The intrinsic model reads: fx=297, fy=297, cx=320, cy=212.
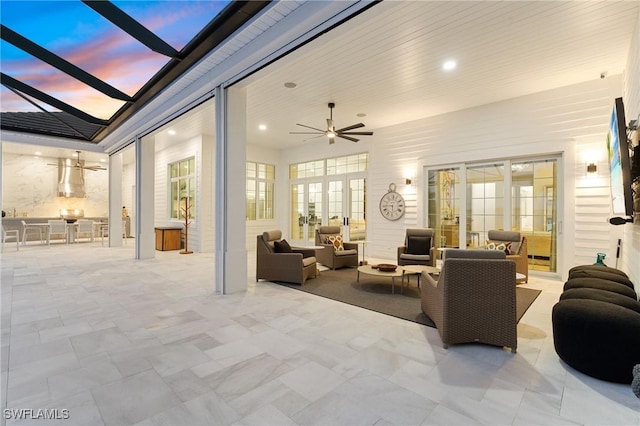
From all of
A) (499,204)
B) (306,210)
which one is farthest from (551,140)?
(306,210)

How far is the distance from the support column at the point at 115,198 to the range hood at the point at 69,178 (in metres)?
2.89

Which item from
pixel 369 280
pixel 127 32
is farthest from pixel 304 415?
pixel 127 32

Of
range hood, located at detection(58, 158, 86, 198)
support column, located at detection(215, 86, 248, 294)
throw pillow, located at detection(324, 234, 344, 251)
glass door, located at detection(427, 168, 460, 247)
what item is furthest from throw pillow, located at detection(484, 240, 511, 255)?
range hood, located at detection(58, 158, 86, 198)

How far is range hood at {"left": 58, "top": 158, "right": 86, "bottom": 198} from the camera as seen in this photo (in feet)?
37.7

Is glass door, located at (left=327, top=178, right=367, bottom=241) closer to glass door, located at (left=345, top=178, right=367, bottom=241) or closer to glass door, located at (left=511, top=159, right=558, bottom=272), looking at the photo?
glass door, located at (left=345, top=178, right=367, bottom=241)

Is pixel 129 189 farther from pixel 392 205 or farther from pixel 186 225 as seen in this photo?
pixel 392 205

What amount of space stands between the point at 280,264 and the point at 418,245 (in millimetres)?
2933

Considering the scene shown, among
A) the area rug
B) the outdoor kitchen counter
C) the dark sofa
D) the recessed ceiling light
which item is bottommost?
the area rug

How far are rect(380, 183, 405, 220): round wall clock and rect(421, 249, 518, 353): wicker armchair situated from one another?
4.71 metres

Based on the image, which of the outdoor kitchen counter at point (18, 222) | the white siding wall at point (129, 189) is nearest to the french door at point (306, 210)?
the white siding wall at point (129, 189)

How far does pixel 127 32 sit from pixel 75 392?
12.4ft

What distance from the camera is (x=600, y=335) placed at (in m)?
2.11

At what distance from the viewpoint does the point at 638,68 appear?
3.12 m

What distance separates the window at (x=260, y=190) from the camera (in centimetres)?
963
